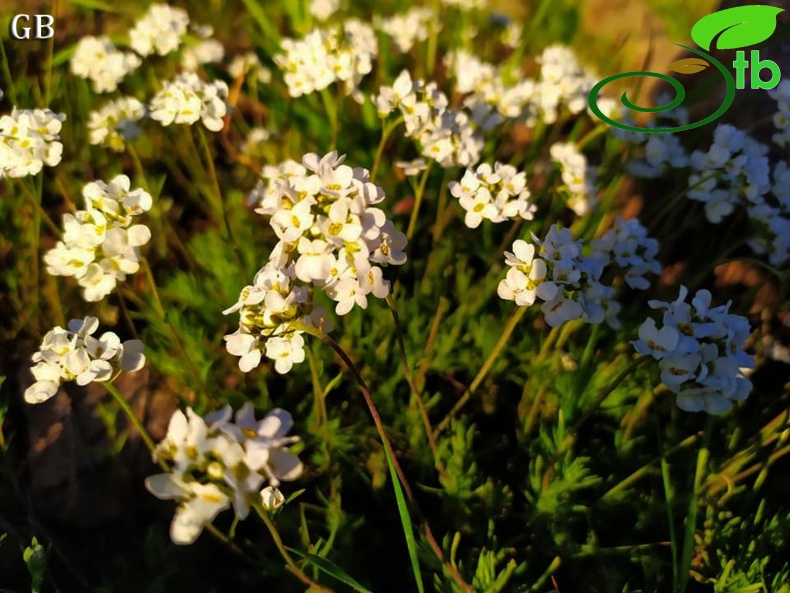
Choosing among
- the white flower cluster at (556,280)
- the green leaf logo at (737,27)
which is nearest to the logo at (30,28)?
the white flower cluster at (556,280)

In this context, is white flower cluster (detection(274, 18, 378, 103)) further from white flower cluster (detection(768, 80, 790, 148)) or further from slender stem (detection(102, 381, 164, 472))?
white flower cluster (detection(768, 80, 790, 148))

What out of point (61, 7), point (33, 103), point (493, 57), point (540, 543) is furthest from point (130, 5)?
point (540, 543)

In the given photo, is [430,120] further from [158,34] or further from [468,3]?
[468,3]

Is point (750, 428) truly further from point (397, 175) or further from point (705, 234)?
point (397, 175)

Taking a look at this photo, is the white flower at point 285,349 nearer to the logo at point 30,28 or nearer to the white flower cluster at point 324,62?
the white flower cluster at point 324,62

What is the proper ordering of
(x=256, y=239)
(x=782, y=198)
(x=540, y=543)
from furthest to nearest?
(x=256, y=239) → (x=782, y=198) → (x=540, y=543)

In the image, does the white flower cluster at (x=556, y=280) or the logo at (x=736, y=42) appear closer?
the white flower cluster at (x=556, y=280)

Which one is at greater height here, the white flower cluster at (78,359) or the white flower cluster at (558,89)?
the white flower cluster at (558,89)
